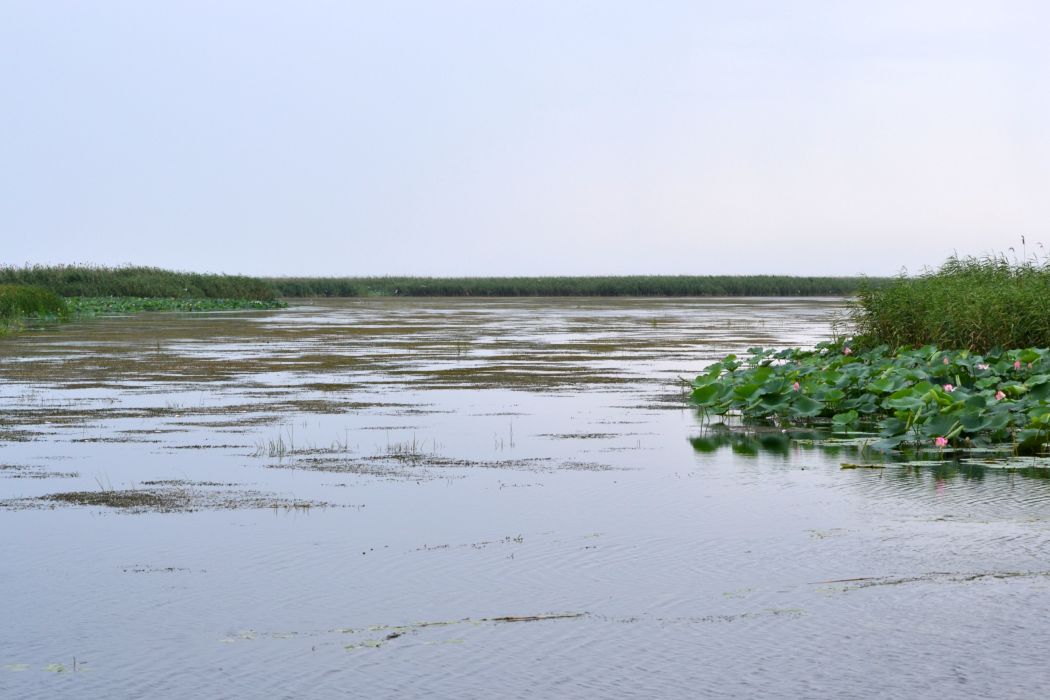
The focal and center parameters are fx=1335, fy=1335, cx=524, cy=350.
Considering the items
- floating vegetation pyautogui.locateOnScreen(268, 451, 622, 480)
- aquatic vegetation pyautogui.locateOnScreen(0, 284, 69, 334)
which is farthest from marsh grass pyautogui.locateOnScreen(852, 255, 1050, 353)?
aquatic vegetation pyautogui.locateOnScreen(0, 284, 69, 334)

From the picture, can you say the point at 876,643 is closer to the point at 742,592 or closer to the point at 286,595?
the point at 742,592

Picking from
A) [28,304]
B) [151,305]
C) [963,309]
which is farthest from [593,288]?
[963,309]

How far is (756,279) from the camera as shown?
10294 centimetres

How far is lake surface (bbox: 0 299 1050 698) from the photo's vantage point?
523cm

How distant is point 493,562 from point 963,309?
12.3 m

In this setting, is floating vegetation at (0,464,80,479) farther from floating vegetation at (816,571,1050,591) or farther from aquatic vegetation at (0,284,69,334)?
aquatic vegetation at (0,284,69,334)

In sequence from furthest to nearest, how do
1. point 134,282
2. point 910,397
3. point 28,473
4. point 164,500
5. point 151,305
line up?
point 134,282 < point 151,305 < point 910,397 < point 28,473 < point 164,500

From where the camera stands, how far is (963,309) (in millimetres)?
17734

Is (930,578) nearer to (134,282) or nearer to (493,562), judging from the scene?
(493,562)

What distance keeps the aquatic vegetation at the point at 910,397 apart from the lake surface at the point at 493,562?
2.65 ft

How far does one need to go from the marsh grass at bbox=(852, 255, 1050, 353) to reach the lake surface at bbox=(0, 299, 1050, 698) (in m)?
4.97

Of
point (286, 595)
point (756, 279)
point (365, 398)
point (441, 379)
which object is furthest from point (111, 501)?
point (756, 279)

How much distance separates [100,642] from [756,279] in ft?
327

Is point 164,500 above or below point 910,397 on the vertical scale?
below
